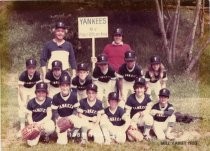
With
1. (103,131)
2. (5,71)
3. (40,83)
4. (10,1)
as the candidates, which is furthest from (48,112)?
(10,1)

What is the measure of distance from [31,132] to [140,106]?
1177 mm

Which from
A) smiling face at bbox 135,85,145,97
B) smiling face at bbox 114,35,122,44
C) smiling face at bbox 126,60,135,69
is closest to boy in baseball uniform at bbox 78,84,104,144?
smiling face at bbox 135,85,145,97

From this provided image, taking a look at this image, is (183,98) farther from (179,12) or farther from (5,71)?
(5,71)

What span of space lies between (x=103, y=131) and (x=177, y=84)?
1.49m

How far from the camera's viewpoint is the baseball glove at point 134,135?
4.60 meters

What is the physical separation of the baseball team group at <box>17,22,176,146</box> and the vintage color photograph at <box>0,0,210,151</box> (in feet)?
0.03

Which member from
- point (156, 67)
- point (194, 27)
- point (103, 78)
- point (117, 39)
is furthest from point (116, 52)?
point (194, 27)

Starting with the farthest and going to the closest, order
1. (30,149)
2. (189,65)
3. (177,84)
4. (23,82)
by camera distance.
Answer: (189,65) < (177,84) < (23,82) < (30,149)

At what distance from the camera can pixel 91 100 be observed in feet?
15.2

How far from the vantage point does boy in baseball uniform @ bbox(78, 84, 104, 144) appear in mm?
4590

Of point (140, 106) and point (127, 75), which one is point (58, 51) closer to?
point (127, 75)

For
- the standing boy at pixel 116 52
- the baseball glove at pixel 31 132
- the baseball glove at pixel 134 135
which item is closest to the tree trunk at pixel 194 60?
the standing boy at pixel 116 52

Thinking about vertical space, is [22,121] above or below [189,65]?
below

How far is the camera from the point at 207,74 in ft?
19.1
